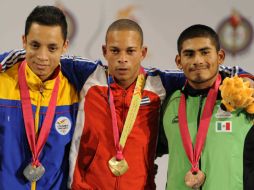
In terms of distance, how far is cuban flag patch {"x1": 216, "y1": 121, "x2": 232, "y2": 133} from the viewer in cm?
160

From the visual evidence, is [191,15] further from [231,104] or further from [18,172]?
[18,172]

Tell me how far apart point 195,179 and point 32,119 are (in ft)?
2.15

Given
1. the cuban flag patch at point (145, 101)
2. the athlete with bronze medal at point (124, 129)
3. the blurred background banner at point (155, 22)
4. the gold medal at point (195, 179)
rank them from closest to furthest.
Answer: the gold medal at point (195, 179)
the athlete with bronze medal at point (124, 129)
the cuban flag patch at point (145, 101)
the blurred background banner at point (155, 22)

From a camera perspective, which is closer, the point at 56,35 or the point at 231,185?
the point at 231,185

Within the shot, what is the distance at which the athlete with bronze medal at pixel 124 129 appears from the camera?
1.66 meters

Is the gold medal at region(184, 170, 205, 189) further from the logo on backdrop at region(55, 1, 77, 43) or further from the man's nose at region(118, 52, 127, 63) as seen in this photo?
the logo on backdrop at region(55, 1, 77, 43)

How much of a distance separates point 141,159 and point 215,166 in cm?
31

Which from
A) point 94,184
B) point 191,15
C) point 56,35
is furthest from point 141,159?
point 191,15

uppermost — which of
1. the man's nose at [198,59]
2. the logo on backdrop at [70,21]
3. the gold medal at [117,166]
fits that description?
the logo on backdrop at [70,21]

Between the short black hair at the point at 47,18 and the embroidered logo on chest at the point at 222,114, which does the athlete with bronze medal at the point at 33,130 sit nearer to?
the short black hair at the point at 47,18

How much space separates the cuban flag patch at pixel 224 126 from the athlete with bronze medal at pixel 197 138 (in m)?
0.04

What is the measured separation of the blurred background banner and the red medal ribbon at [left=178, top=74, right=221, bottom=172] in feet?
3.41

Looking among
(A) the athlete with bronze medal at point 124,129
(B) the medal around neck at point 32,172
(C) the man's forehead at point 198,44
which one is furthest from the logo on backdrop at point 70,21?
(B) the medal around neck at point 32,172

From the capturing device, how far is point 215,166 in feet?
5.16
